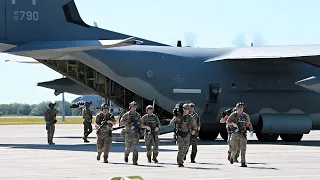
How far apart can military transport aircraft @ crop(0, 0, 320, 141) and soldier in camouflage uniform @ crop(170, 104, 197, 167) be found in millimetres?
8973

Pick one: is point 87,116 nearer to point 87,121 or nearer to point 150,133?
point 87,121

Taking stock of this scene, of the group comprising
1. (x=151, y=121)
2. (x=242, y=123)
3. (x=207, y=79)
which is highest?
(x=207, y=79)

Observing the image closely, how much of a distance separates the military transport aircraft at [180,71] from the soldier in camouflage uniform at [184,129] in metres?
8.97

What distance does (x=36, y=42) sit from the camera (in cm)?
3027

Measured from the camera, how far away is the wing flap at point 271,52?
106 ft

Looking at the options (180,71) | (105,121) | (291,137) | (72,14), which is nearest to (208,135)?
(291,137)

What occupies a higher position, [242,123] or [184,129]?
[242,123]

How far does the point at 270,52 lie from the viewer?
33.4 meters

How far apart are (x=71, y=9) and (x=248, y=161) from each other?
11889 mm

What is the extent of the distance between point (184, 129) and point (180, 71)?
451 inches

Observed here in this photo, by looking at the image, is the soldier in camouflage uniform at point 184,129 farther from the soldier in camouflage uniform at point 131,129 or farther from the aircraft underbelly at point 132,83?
the aircraft underbelly at point 132,83

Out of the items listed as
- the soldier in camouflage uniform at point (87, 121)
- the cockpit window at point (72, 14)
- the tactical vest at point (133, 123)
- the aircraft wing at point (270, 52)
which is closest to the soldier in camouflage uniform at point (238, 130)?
the tactical vest at point (133, 123)

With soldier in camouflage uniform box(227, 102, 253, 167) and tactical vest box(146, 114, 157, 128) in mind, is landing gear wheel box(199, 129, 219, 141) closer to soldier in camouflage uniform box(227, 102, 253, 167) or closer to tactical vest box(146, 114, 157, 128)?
tactical vest box(146, 114, 157, 128)

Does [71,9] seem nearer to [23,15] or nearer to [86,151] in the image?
[23,15]
